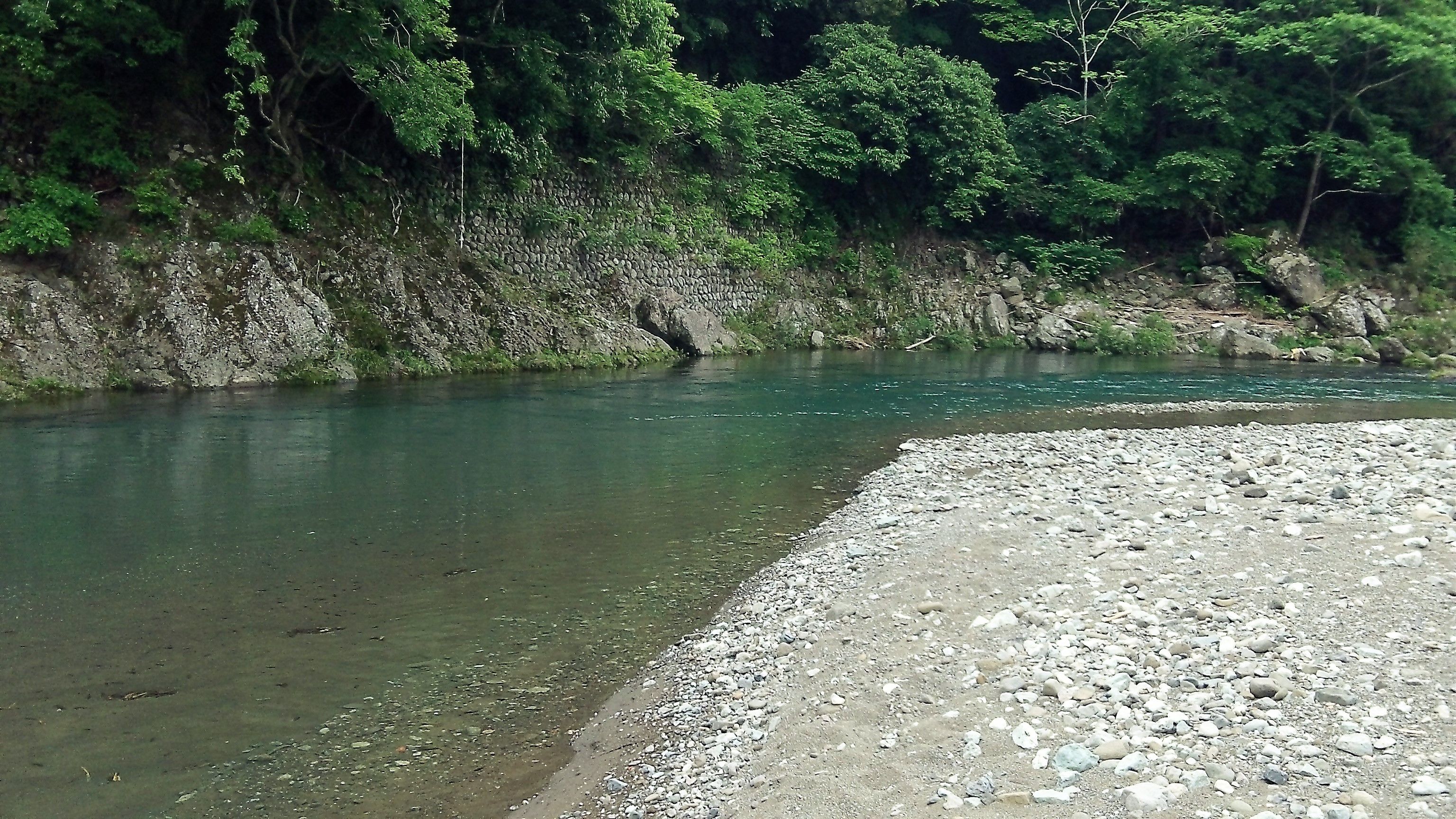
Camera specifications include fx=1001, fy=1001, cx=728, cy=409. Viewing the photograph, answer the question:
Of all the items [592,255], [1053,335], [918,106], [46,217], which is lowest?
[1053,335]

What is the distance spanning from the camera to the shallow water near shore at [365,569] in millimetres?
4984

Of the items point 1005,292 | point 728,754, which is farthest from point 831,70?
point 728,754

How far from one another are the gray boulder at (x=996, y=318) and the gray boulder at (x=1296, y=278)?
8.16 metres

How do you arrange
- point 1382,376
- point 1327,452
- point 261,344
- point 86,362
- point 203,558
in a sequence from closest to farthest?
point 203,558 → point 1327,452 → point 86,362 → point 261,344 → point 1382,376

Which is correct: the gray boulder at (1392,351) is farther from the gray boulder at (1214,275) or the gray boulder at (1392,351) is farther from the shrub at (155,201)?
the shrub at (155,201)

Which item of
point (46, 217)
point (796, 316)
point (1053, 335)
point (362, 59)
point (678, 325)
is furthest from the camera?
point (796, 316)

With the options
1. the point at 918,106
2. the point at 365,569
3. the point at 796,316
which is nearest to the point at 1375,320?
the point at 918,106

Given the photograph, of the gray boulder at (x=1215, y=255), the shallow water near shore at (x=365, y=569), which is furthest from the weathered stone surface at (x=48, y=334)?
the gray boulder at (x=1215, y=255)

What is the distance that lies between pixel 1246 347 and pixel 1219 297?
3.13 m

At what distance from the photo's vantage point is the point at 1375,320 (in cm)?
3044

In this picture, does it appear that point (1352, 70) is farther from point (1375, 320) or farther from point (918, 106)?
point (918, 106)

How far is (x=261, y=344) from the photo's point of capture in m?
19.2

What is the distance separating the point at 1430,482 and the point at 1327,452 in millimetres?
2539

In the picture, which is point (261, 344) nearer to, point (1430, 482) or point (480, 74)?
point (480, 74)
